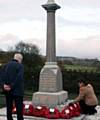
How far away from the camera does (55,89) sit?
14.5 m

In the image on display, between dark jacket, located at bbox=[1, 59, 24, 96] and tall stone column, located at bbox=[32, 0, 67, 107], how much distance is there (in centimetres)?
482

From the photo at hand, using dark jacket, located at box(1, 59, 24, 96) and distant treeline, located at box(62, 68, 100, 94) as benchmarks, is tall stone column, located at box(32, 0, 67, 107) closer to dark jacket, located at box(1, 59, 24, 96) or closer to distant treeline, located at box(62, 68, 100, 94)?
dark jacket, located at box(1, 59, 24, 96)

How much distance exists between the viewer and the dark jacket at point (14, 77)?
930cm

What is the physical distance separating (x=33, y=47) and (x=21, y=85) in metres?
44.7

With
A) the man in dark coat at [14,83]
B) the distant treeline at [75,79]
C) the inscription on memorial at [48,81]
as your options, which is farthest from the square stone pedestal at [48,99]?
the distant treeline at [75,79]

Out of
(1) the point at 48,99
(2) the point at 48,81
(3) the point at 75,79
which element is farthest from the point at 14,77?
(3) the point at 75,79

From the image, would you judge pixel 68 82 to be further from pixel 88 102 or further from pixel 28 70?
pixel 88 102

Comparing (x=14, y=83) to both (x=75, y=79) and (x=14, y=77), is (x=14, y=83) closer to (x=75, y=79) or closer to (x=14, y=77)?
(x=14, y=77)

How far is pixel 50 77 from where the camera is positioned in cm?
1455

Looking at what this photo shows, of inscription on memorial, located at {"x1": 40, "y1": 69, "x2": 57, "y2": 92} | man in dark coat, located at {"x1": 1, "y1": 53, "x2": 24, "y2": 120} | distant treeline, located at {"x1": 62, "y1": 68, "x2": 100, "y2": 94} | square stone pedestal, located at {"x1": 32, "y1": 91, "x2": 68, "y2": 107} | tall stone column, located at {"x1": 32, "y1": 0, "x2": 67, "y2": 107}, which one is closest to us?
man in dark coat, located at {"x1": 1, "y1": 53, "x2": 24, "y2": 120}

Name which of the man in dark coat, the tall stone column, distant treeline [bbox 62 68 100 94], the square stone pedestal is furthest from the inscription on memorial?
distant treeline [bbox 62 68 100 94]

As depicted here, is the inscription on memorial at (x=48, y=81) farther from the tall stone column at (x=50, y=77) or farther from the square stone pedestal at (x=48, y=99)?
the square stone pedestal at (x=48, y=99)

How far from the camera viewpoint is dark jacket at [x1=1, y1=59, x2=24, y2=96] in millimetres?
9297

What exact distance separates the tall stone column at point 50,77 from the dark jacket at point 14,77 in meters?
4.82
